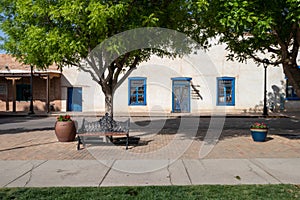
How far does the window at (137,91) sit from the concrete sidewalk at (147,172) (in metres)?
A: 17.9

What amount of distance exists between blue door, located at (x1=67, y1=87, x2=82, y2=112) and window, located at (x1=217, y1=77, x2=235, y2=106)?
11711mm

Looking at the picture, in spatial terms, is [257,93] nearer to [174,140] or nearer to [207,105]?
[207,105]

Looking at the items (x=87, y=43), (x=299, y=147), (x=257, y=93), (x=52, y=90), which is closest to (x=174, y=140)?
(x=299, y=147)

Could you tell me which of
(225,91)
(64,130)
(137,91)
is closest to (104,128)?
(64,130)

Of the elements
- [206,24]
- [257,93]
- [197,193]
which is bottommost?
[197,193]

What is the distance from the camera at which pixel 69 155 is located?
8.36 metres

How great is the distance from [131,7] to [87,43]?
1.57m

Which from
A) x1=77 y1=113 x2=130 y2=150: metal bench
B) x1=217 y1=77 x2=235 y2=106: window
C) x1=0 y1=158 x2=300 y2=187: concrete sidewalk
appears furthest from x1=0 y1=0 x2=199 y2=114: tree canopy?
x1=217 y1=77 x2=235 y2=106: window

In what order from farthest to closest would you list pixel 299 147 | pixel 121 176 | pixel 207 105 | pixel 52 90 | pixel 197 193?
pixel 52 90
pixel 207 105
pixel 299 147
pixel 121 176
pixel 197 193

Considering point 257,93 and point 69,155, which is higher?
point 257,93

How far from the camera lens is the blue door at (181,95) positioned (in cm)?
2495

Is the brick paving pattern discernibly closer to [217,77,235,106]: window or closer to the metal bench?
the metal bench

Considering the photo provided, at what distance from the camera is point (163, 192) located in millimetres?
5102

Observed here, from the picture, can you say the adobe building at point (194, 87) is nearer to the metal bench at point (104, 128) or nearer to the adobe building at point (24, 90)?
the adobe building at point (24, 90)
